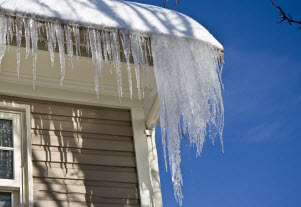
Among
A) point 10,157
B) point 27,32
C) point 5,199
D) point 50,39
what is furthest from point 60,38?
point 5,199

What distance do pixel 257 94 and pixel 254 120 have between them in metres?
0.95

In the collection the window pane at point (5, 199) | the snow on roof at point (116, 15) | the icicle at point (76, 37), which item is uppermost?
the snow on roof at point (116, 15)

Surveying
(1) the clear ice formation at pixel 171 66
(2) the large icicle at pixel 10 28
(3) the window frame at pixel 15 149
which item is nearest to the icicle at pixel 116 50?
(1) the clear ice formation at pixel 171 66

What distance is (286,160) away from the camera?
1085 inches

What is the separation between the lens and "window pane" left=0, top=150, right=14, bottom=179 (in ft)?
18.6

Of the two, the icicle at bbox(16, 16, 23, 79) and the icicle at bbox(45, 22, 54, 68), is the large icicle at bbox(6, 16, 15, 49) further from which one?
the icicle at bbox(45, 22, 54, 68)

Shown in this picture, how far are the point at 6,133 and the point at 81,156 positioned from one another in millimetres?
592

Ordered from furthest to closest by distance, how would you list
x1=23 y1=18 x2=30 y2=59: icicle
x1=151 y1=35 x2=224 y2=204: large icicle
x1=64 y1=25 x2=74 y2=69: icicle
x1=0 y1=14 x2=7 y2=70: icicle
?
x1=151 y1=35 x2=224 y2=204: large icicle < x1=64 y1=25 x2=74 y2=69: icicle < x1=23 y1=18 x2=30 y2=59: icicle < x1=0 y1=14 x2=7 y2=70: icicle

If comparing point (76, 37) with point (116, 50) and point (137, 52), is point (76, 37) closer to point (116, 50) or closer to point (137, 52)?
point (116, 50)

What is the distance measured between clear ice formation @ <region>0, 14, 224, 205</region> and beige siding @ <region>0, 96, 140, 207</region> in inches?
13.8

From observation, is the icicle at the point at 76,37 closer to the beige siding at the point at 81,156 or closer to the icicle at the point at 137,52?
the icicle at the point at 137,52

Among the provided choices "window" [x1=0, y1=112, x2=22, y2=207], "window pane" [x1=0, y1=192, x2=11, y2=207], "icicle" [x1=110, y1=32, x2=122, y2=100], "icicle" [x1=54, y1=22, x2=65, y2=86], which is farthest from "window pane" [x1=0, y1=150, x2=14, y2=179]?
"icicle" [x1=110, y1=32, x2=122, y2=100]

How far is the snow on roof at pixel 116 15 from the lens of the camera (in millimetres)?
5539

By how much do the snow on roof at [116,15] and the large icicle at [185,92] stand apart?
10cm
